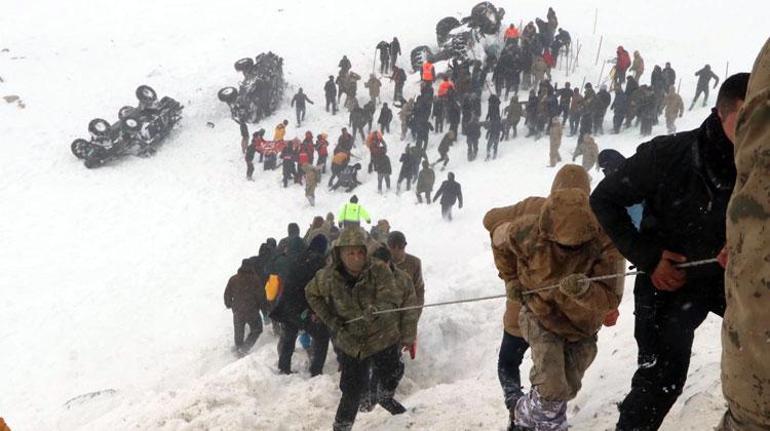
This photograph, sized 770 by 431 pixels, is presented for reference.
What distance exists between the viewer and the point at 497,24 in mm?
21203

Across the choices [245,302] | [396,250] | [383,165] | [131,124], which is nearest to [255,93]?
[131,124]

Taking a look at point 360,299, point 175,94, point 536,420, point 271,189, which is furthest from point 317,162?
point 536,420

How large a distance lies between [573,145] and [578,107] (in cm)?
108

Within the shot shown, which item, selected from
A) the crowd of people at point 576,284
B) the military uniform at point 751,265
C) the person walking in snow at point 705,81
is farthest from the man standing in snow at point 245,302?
the person walking in snow at point 705,81

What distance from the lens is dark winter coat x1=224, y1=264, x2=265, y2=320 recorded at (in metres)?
7.75

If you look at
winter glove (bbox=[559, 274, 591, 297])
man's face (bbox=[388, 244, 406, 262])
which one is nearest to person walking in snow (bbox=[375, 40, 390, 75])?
man's face (bbox=[388, 244, 406, 262])

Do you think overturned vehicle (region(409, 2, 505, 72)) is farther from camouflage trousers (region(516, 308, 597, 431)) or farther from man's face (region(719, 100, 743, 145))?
man's face (region(719, 100, 743, 145))

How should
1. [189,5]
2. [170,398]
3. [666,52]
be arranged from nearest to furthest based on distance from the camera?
[170,398] < [666,52] < [189,5]

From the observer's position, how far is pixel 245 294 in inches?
305

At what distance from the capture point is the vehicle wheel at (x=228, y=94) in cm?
1986

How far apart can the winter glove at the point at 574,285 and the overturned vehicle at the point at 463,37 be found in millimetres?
17389

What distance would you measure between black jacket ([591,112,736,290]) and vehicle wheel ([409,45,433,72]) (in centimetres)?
1952

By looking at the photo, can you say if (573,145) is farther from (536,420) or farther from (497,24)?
(536,420)

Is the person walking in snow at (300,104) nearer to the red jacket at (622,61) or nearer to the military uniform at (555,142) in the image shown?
the military uniform at (555,142)
